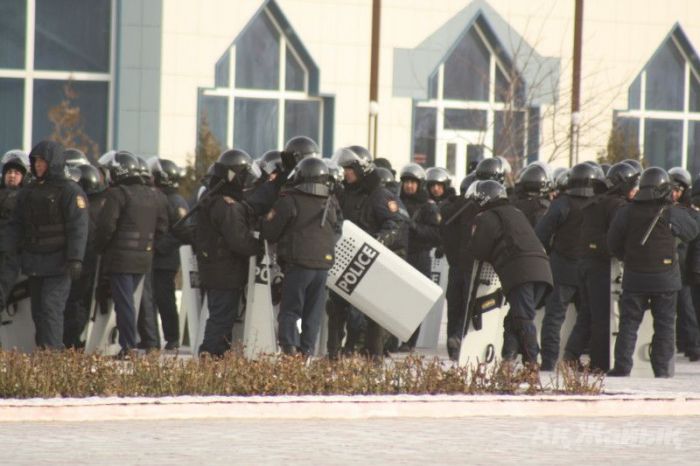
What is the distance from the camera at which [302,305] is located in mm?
15469

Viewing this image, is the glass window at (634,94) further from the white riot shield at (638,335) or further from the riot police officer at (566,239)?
the white riot shield at (638,335)

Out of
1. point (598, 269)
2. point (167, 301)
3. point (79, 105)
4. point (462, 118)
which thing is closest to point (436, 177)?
point (167, 301)

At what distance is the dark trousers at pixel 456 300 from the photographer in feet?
59.1

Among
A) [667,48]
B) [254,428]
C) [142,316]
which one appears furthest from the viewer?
[667,48]

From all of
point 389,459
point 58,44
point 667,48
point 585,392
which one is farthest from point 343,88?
point 389,459

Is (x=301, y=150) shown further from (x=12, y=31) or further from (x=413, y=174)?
(x=12, y=31)

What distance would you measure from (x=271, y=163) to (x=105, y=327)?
219 cm

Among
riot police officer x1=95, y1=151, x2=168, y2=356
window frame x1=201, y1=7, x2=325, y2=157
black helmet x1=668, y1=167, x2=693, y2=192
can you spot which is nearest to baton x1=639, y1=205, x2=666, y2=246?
black helmet x1=668, y1=167, x2=693, y2=192

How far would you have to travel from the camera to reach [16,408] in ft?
38.3

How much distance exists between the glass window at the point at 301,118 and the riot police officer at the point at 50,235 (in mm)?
26820

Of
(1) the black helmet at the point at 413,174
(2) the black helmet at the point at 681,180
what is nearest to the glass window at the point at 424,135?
(1) the black helmet at the point at 413,174

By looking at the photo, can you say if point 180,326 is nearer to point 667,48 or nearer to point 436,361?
point 436,361

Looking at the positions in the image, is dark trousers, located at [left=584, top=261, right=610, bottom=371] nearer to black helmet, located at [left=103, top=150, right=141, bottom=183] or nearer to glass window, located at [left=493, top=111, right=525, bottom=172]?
black helmet, located at [left=103, top=150, right=141, bottom=183]

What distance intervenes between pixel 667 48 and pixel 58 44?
1680cm
